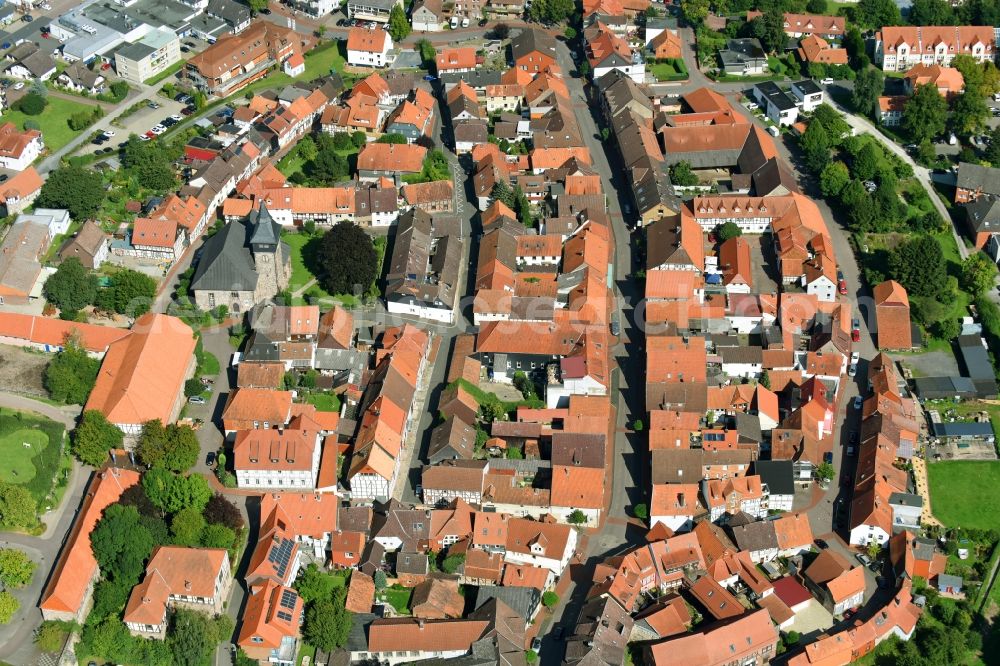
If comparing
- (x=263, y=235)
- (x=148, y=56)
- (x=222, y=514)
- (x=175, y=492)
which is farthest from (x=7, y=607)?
(x=148, y=56)

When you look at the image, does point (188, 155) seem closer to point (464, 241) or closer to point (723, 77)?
point (464, 241)

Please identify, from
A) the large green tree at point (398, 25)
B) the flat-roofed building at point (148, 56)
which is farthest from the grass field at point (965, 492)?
the flat-roofed building at point (148, 56)

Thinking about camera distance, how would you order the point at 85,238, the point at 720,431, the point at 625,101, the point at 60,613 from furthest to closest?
the point at 625,101 < the point at 85,238 < the point at 720,431 < the point at 60,613

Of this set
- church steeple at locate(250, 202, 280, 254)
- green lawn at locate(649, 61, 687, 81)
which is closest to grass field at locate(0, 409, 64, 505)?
church steeple at locate(250, 202, 280, 254)

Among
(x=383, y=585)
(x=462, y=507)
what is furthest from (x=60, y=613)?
(x=462, y=507)

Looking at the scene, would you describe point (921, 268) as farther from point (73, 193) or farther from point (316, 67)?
point (73, 193)

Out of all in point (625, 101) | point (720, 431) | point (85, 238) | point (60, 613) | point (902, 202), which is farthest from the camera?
point (625, 101)

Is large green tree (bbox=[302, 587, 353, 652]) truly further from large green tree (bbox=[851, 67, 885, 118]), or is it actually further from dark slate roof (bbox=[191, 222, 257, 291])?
large green tree (bbox=[851, 67, 885, 118])
